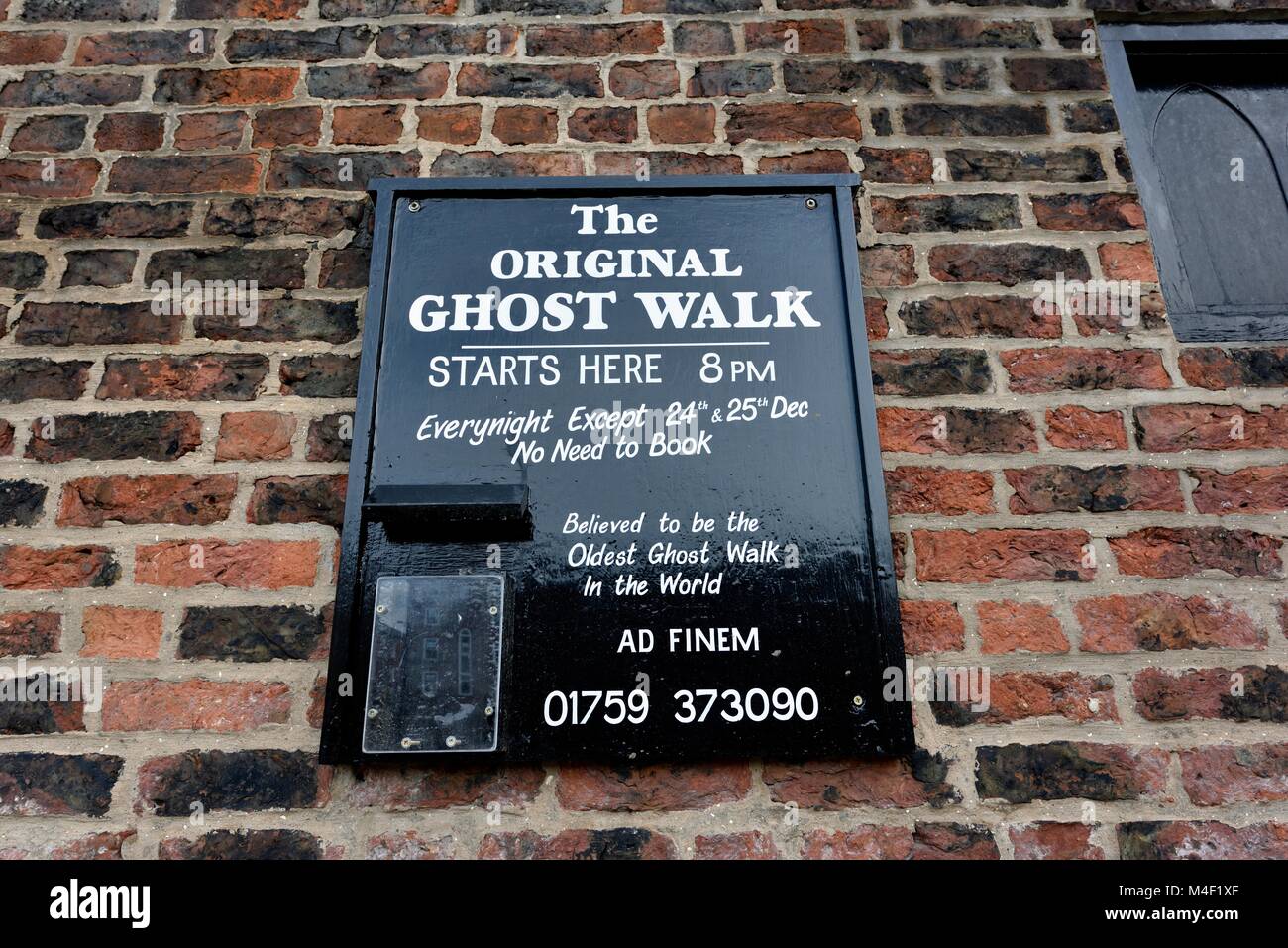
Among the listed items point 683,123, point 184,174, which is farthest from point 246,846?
point 683,123

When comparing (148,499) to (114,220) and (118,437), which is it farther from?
(114,220)

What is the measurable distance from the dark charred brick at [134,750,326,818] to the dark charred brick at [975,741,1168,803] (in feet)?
3.34

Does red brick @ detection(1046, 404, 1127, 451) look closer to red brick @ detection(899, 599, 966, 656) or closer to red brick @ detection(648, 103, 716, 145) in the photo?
red brick @ detection(899, 599, 966, 656)

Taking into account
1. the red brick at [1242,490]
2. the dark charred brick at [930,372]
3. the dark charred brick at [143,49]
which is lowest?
the red brick at [1242,490]

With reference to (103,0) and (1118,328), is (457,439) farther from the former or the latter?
(103,0)

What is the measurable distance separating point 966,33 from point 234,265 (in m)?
1.58

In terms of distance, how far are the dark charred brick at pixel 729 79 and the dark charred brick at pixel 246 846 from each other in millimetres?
1527

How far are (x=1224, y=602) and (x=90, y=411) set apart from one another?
1953 mm

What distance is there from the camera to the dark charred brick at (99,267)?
5.17ft

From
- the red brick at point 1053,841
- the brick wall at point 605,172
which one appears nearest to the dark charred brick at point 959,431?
the brick wall at point 605,172

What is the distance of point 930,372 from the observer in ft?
4.98

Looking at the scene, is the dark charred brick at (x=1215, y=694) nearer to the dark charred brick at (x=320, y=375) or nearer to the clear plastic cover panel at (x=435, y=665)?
the clear plastic cover panel at (x=435, y=665)
